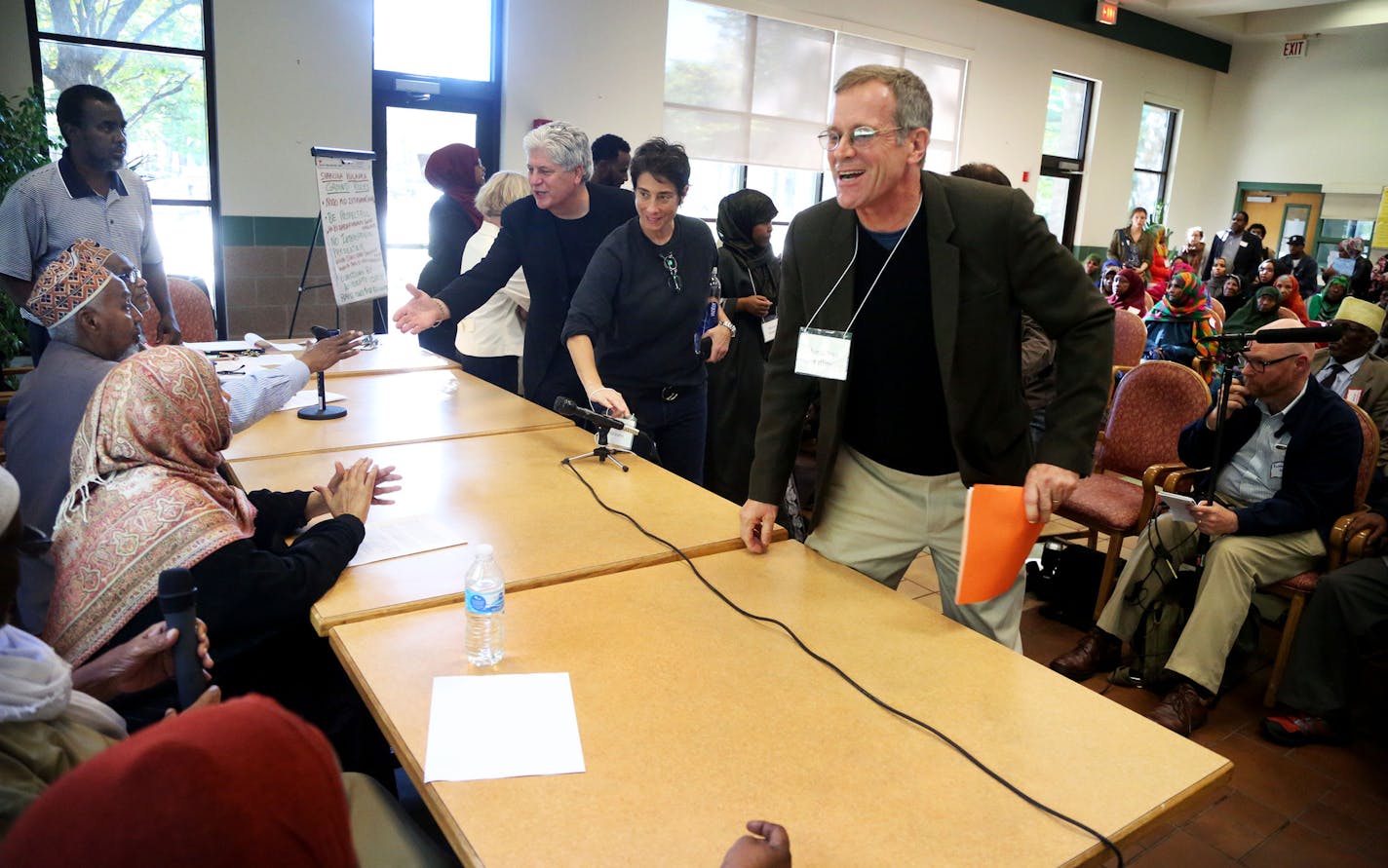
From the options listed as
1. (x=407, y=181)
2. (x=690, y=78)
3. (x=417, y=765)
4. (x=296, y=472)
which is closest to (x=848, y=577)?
(x=417, y=765)

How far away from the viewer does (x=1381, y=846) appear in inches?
88.7

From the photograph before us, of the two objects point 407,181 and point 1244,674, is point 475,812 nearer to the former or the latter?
point 1244,674

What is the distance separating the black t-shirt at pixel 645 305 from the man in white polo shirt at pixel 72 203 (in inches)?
84.1

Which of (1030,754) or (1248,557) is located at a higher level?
(1030,754)

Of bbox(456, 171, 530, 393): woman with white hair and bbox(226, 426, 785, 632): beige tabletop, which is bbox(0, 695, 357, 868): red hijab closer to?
bbox(226, 426, 785, 632): beige tabletop

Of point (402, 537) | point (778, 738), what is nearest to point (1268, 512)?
point (778, 738)

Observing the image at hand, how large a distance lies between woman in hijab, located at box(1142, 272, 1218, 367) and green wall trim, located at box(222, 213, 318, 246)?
5.59 metres

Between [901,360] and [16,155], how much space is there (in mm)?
4461

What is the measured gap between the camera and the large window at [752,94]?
7.46m

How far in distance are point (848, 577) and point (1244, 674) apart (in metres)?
2.22

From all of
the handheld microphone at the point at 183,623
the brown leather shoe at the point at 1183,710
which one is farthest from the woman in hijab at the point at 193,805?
the brown leather shoe at the point at 1183,710

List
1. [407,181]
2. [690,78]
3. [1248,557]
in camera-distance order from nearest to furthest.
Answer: [1248,557]
[407,181]
[690,78]

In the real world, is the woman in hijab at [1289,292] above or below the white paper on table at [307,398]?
above

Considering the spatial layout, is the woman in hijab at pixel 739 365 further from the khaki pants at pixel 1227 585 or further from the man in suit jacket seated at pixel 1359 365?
the man in suit jacket seated at pixel 1359 365
